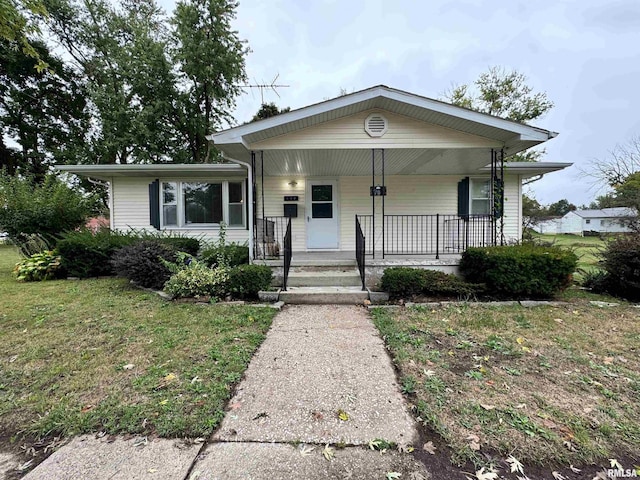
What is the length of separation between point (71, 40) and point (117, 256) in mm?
18252

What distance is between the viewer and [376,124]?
5801mm

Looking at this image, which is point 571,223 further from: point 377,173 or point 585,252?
point 377,173

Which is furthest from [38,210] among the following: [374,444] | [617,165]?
[617,165]

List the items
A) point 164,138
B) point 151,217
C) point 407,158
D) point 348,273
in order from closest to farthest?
point 348,273 → point 407,158 → point 151,217 → point 164,138

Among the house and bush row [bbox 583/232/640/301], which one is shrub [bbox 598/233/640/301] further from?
the house

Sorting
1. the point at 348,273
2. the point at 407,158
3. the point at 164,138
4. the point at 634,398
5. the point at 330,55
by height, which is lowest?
the point at 634,398

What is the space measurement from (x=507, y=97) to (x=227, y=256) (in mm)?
19819

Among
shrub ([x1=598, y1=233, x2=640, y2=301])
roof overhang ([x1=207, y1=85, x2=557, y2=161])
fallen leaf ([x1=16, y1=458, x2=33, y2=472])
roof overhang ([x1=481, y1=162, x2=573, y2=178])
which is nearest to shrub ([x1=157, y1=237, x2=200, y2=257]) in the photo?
roof overhang ([x1=207, y1=85, x2=557, y2=161])

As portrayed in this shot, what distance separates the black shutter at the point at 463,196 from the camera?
8211 mm

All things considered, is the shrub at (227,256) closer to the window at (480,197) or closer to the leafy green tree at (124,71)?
the window at (480,197)

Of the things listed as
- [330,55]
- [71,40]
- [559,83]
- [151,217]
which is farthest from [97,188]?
[559,83]

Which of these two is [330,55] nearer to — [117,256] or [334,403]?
[117,256]

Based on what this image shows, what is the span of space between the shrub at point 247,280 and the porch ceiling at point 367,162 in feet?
8.34

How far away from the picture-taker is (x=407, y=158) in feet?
22.1
